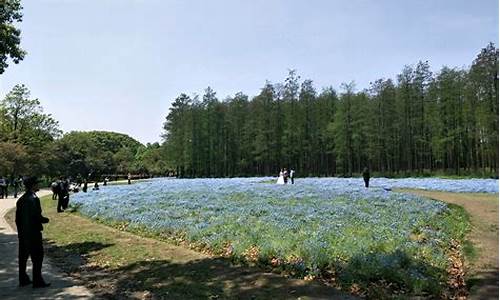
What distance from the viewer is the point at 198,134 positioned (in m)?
99.5

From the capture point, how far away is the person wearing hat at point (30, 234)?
1005cm

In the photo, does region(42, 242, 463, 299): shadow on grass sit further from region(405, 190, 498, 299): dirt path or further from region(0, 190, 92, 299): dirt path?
region(405, 190, 498, 299): dirt path

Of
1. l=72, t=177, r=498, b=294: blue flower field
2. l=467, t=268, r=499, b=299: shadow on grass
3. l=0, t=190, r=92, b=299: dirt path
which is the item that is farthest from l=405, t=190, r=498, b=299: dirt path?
l=0, t=190, r=92, b=299: dirt path

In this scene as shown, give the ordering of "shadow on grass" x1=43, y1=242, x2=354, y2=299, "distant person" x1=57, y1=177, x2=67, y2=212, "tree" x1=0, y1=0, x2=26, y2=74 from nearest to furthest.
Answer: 1. "shadow on grass" x1=43, y1=242, x2=354, y2=299
2. "tree" x1=0, y1=0, x2=26, y2=74
3. "distant person" x1=57, y1=177, x2=67, y2=212

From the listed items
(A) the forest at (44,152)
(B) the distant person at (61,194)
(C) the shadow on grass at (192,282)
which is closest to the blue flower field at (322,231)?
(C) the shadow on grass at (192,282)

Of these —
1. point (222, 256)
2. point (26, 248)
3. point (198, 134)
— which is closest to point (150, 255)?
point (222, 256)

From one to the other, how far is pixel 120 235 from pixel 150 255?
4.30 meters

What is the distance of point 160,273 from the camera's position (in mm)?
11094

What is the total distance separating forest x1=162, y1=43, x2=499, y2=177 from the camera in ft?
218

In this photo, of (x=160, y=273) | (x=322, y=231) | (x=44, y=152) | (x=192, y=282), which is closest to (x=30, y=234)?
(x=160, y=273)

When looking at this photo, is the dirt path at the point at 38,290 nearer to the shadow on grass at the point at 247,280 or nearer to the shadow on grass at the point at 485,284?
the shadow on grass at the point at 247,280

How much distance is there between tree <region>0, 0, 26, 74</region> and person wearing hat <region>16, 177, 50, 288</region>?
35.7 feet

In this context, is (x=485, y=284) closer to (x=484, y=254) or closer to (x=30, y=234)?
(x=484, y=254)

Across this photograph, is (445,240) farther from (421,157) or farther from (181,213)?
(421,157)
